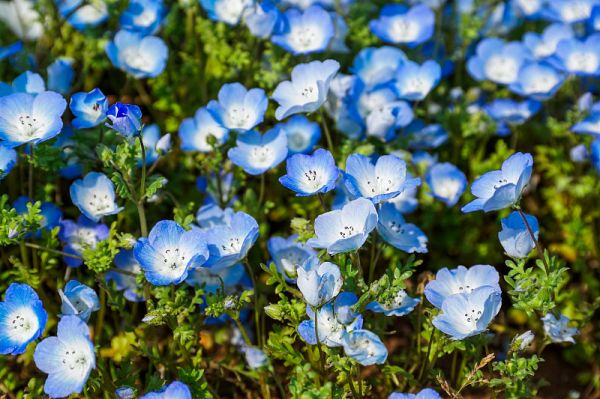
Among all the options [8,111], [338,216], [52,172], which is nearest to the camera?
[338,216]

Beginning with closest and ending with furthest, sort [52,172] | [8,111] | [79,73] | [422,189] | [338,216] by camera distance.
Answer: [338,216], [8,111], [52,172], [422,189], [79,73]

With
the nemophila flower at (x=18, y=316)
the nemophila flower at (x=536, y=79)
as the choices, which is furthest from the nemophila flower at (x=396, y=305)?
the nemophila flower at (x=536, y=79)

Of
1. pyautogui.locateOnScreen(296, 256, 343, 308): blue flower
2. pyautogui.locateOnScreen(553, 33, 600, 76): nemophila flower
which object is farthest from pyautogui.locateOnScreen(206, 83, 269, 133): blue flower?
pyautogui.locateOnScreen(553, 33, 600, 76): nemophila flower

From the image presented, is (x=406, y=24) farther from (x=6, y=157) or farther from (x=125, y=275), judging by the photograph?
(x=6, y=157)

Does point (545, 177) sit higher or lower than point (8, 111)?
lower

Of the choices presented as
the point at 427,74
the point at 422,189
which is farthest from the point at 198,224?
the point at 427,74

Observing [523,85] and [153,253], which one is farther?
[523,85]

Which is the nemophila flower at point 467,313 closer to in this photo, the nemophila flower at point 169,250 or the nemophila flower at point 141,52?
the nemophila flower at point 169,250

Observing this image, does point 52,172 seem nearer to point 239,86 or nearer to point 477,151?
point 239,86
